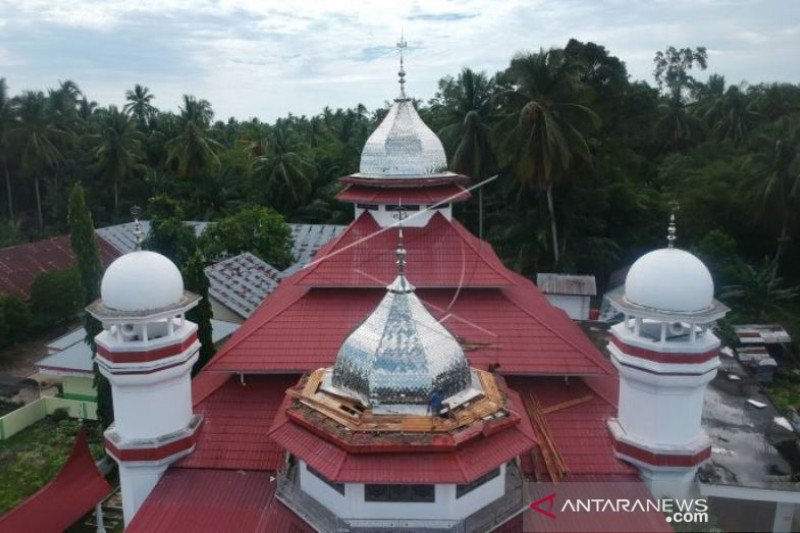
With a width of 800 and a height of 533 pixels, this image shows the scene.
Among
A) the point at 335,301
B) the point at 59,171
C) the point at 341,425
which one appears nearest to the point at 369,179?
the point at 335,301

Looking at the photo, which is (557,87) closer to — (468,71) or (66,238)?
(468,71)

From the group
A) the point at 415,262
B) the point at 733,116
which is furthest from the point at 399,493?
the point at 733,116

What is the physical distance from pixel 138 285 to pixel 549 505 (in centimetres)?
750

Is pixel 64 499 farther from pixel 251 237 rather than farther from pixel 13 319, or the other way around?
pixel 251 237

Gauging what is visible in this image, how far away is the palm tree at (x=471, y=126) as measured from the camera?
2947cm

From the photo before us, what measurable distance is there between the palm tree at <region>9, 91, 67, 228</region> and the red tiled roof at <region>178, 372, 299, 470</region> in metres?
33.1

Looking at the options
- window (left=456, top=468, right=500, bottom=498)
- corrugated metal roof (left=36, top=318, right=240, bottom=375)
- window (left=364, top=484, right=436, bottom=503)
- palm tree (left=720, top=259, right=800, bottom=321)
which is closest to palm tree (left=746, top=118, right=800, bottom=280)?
palm tree (left=720, top=259, right=800, bottom=321)

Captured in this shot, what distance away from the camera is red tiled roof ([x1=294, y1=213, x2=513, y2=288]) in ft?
44.1

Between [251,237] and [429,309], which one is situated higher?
[429,309]

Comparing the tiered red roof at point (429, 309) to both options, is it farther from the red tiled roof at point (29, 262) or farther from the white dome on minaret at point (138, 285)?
the red tiled roof at point (29, 262)

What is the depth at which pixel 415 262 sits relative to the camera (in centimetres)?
1377

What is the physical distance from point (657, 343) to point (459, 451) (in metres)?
4.13

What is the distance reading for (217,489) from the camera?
10523 millimetres

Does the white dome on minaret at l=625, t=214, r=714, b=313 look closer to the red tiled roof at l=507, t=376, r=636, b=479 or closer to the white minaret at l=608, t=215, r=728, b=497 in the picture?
the white minaret at l=608, t=215, r=728, b=497
